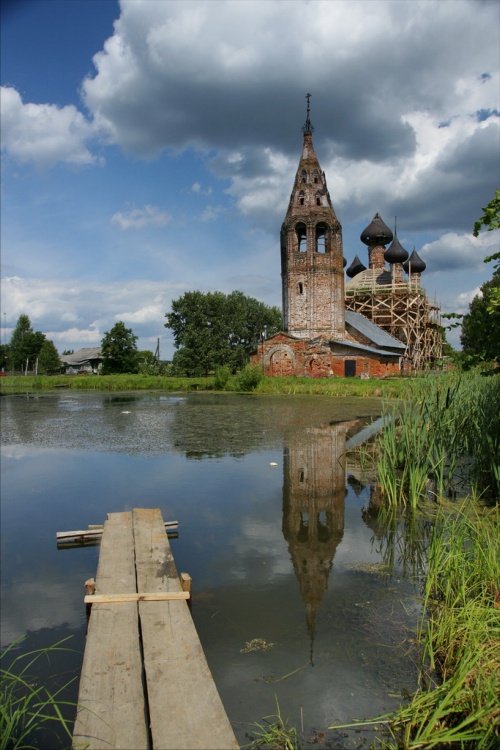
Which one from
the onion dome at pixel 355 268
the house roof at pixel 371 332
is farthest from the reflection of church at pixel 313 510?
the onion dome at pixel 355 268

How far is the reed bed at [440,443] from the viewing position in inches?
282

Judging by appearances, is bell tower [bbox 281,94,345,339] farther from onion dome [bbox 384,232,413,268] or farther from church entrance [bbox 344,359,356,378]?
onion dome [bbox 384,232,413,268]

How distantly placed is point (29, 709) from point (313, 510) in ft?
15.0

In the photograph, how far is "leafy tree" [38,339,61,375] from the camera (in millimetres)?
60094

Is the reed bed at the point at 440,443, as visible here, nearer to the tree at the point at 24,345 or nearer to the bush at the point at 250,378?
the bush at the point at 250,378

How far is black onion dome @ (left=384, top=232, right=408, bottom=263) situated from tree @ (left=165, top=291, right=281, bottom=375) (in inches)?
592

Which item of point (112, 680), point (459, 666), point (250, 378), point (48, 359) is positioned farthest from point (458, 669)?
point (48, 359)

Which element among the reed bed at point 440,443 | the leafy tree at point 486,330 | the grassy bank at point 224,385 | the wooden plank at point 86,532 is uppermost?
the leafy tree at point 486,330

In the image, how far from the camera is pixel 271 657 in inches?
149

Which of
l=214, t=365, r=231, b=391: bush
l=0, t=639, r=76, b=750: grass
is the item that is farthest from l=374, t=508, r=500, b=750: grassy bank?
l=214, t=365, r=231, b=391: bush

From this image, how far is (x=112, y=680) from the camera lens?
3203mm

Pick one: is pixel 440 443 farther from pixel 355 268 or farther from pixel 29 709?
pixel 355 268

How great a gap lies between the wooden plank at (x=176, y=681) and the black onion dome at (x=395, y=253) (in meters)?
42.1

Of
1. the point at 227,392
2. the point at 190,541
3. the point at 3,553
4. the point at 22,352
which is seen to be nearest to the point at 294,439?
the point at 190,541
